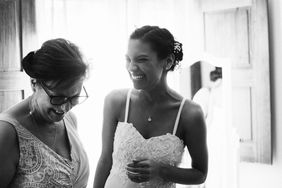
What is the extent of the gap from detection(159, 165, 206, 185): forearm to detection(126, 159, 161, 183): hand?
0.30ft

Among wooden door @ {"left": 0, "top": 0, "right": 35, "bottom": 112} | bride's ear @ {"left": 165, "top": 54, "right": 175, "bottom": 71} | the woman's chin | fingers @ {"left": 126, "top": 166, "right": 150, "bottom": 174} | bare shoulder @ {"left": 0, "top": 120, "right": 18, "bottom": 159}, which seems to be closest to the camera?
bare shoulder @ {"left": 0, "top": 120, "right": 18, "bottom": 159}

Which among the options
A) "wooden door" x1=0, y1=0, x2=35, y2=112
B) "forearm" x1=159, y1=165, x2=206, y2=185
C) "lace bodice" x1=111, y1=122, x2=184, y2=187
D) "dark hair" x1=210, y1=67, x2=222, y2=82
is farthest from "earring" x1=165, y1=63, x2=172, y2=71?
"wooden door" x1=0, y1=0, x2=35, y2=112

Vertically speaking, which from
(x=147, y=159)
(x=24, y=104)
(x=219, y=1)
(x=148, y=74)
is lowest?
(x=147, y=159)

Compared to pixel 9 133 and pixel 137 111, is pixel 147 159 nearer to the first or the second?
pixel 137 111

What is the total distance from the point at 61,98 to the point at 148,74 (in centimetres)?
55

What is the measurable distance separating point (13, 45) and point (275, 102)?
2.19 metres

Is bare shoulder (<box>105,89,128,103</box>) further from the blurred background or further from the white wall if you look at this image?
the white wall

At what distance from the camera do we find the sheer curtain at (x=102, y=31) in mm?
3275

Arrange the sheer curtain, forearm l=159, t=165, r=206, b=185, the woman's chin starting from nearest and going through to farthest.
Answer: the woman's chin, forearm l=159, t=165, r=206, b=185, the sheer curtain

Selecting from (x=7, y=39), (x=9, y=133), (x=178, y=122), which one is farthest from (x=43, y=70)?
(x=7, y=39)

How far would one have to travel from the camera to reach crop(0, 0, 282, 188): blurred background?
266cm

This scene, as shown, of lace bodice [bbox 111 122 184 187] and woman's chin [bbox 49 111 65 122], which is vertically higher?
woman's chin [bbox 49 111 65 122]

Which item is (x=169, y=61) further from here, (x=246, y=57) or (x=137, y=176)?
(x=246, y=57)

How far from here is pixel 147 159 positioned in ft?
5.25
